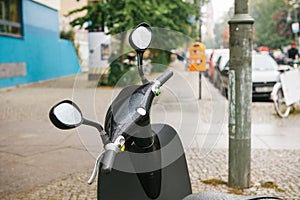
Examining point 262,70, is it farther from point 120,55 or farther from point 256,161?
point 120,55

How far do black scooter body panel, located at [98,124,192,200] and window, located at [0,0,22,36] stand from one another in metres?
14.0

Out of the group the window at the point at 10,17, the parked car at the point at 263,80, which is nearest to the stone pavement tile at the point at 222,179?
the parked car at the point at 263,80

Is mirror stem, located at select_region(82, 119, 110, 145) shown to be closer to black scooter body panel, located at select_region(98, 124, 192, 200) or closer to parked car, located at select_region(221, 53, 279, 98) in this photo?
black scooter body panel, located at select_region(98, 124, 192, 200)

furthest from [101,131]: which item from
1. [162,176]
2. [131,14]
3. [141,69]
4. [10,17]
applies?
[10,17]

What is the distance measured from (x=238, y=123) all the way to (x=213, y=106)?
6.62ft

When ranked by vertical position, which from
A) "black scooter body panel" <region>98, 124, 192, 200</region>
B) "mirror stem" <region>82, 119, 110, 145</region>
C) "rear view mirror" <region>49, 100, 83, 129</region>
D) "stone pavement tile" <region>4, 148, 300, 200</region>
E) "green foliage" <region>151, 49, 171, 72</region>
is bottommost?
"stone pavement tile" <region>4, 148, 300, 200</region>

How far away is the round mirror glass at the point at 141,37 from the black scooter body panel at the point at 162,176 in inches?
17.3

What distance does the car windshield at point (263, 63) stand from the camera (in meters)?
11.4

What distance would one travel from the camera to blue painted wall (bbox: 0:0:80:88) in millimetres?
15266

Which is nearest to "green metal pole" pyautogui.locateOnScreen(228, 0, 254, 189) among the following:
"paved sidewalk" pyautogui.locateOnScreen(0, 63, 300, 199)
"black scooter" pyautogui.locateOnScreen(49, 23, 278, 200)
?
"paved sidewalk" pyautogui.locateOnScreen(0, 63, 300, 199)

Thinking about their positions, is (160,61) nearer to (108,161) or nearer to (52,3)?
(108,161)

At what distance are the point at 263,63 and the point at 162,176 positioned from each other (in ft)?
34.6

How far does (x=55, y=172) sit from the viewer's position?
4.62 metres

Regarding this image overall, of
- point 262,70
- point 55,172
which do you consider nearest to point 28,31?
point 262,70
